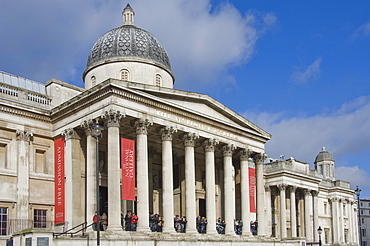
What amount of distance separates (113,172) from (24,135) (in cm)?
789

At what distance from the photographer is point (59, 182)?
33.1 meters

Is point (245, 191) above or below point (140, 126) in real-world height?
below

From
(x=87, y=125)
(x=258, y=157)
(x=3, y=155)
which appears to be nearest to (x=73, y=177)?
(x=87, y=125)

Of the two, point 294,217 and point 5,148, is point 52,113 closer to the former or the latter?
point 5,148

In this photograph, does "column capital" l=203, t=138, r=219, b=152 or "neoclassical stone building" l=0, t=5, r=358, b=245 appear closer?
"neoclassical stone building" l=0, t=5, r=358, b=245

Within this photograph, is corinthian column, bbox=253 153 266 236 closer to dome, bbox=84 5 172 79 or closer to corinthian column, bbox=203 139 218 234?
corinthian column, bbox=203 139 218 234

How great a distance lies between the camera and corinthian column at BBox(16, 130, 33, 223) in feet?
105

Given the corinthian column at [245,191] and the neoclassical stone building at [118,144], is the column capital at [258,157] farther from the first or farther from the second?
the corinthian column at [245,191]

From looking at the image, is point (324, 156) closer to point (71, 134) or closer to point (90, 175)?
point (71, 134)

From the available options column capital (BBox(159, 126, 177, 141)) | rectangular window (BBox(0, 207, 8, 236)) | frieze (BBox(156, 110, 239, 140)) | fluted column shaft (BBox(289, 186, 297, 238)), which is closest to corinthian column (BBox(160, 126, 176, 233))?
column capital (BBox(159, 126, 177, 141))

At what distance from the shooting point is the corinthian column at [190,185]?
34.2 m

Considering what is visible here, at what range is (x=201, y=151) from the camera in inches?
1702

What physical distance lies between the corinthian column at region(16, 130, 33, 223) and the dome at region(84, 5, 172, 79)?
9456mm

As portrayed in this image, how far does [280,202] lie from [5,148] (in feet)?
109
